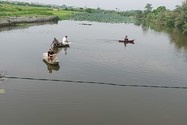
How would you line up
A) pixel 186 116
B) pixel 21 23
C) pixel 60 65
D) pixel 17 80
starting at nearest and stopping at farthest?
1. pixel 186 116
2. pixel 17 80
3. pixel 60 65
4. pixel 21 23

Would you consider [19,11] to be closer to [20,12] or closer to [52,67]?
[20,12]

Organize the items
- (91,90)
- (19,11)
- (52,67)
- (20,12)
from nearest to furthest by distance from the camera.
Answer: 1. (91,90)
2. (52,67)
3. (20,12)
4. (19,11)

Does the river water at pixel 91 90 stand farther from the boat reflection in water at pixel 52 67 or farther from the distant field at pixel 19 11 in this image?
the distant field at pixel 19 11

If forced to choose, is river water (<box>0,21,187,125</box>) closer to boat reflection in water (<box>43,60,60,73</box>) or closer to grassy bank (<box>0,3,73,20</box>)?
boat reflection in water (<box>43,60,60,73</box>)

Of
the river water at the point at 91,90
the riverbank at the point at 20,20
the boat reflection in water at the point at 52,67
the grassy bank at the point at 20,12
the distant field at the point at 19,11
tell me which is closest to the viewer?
the river water at the point at 91,90

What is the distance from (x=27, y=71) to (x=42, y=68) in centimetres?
153

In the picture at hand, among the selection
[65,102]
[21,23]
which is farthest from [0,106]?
[21,23]

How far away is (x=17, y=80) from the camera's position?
18750mm

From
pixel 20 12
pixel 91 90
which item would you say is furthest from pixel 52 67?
pixel 20 12

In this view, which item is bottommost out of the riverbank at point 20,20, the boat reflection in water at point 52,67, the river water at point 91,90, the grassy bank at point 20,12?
the river water at point 91,90

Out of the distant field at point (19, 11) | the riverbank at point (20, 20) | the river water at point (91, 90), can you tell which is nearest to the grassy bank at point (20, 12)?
the distant field at point (19, 11)

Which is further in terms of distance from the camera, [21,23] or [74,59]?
[21,23]

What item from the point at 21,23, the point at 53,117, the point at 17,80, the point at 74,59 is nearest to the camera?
the point at 53,117

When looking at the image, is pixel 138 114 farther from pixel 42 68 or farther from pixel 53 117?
pixel 42 68
